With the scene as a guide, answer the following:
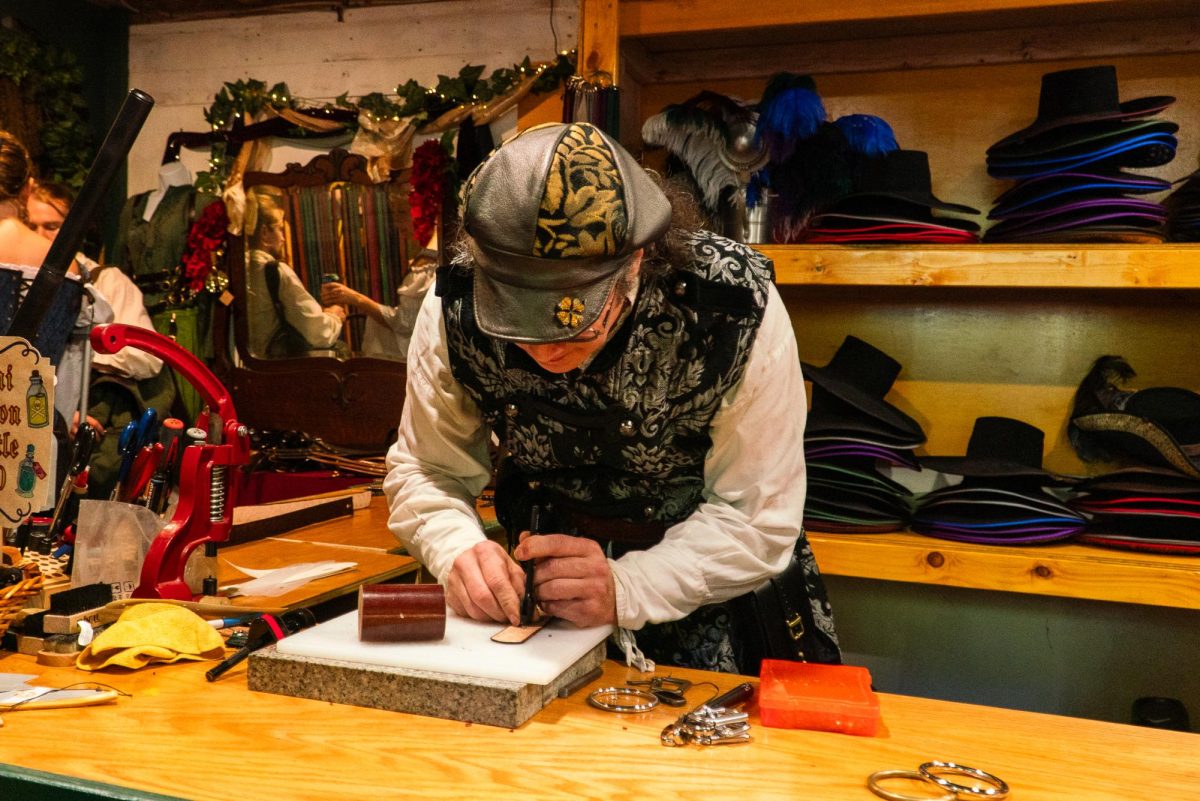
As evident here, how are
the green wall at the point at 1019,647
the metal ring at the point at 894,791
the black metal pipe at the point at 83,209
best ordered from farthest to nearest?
the green wall at the point at 1019,647, the black metal pipe at the point at 83,209, the metal ring at the point at 894,791

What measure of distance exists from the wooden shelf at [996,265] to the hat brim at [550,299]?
1316 mm

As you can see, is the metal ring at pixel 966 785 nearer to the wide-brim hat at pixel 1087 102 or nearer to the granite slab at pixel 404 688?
the granite slab at pixel 404 688

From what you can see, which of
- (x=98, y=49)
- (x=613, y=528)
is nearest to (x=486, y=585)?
(x=613, y=528)

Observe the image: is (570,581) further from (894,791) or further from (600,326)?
(894,791)

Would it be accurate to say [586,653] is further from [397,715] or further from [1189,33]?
[1189,33]

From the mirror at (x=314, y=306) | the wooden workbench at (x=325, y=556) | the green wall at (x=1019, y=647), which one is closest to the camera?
the wooden workbench at (x=325, y=556)

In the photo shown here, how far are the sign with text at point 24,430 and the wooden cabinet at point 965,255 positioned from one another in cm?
163

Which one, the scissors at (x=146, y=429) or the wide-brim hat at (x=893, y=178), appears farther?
the wide-brim hat at (x=893, y=178)

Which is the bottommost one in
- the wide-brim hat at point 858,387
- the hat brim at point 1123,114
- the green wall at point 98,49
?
the wide-brim hat at point 858,387

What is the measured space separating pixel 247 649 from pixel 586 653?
0.42 m

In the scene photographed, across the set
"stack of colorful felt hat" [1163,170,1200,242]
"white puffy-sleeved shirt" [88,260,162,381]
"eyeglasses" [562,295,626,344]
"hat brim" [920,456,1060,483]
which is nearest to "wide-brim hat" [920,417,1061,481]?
"hat brim" [920,456,1060,483]

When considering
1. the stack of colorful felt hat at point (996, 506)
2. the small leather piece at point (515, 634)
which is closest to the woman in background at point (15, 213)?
the small leather piece at point (515, 634)

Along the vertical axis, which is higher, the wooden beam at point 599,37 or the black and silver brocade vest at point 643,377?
the wooden beam at point 599,37

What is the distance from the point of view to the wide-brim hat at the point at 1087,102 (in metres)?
2.24
